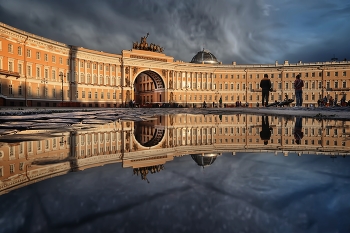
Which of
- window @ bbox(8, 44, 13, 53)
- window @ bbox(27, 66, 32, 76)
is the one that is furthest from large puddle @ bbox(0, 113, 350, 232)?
window @ bbox(27, 66, 32, 76)

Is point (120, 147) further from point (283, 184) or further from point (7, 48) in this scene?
point (7, 48)

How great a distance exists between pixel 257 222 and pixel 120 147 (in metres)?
2.90

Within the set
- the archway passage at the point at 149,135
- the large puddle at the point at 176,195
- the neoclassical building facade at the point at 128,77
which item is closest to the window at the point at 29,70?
the neoclassical building facade at the point at 128,77

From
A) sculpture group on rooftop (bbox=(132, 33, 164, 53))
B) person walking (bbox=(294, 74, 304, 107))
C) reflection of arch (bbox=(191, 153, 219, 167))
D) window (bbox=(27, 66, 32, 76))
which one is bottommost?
reflection of arch (bbox=(191, 153, 219, 167))

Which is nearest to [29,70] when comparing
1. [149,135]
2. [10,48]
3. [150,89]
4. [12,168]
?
[10,48]

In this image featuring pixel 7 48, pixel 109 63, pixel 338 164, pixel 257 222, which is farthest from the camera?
pixel 109 63

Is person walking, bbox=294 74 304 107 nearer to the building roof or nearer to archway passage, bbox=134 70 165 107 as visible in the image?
archway passage, bbox=134 70 165 107

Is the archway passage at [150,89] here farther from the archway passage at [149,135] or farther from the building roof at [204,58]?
the archway passage at [149,135]

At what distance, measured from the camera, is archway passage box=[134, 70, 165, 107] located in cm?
6412

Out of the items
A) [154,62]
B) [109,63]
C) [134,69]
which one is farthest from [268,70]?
[109,63]

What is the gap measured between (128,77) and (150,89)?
14.9m

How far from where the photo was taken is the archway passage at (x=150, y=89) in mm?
64125

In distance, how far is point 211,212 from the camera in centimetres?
131

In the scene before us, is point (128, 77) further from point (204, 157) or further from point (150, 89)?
point (204, 157)
